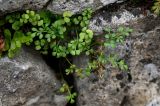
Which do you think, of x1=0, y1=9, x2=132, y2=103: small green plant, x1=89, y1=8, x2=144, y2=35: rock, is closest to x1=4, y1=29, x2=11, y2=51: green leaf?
x1=0, y1=9, x2=132, y2=103: small green plant

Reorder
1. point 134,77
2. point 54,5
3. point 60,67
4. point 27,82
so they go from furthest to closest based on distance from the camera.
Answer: point 60,67
point 134,77
point 27,82
point 54,5

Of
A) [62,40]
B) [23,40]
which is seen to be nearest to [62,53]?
[62,40]

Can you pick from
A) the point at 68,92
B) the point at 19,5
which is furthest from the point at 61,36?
the point at 68,92

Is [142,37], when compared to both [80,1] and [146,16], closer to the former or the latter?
[146,16]

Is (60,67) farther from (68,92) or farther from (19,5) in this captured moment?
(19,5)

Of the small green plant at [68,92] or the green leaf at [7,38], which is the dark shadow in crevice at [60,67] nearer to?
the small green plant at [68,92]

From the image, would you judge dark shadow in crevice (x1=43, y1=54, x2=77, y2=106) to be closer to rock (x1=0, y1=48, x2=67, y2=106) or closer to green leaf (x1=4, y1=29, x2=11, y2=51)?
rock (x1=0, y1=48, x2=67, y2=106)
